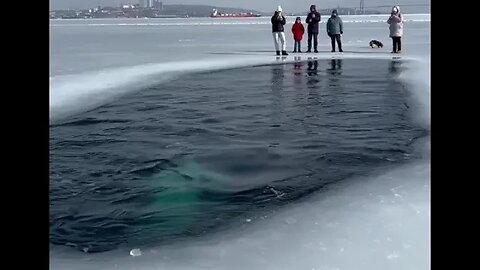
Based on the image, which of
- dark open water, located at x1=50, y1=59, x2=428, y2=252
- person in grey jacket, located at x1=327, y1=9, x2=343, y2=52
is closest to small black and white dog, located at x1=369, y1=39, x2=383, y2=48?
person in grey jacket, located at x1=327, y1=9, x2=343, y2=52

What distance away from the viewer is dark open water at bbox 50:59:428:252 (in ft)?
12.6

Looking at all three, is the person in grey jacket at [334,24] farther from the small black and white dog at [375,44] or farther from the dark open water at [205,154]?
the dark open water at [205,154]

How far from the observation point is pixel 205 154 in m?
5.52

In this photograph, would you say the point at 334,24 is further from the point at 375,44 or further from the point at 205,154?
the point at 205,154

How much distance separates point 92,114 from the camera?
25.4ft

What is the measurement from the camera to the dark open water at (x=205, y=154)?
151 inches

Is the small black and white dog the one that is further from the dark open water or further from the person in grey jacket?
the dark open water

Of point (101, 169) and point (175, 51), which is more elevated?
point (175, 51)

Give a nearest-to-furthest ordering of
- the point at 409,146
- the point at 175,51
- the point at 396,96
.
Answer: the point at 409,146, the point at 396,96, the point at 175,51
